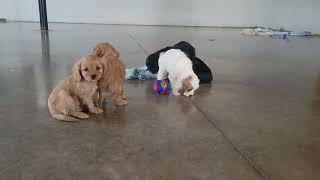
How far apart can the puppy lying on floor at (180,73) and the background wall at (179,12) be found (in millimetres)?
6941

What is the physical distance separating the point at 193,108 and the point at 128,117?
23.8 inches

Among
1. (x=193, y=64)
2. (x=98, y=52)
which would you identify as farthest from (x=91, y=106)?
(x=193, y=64)

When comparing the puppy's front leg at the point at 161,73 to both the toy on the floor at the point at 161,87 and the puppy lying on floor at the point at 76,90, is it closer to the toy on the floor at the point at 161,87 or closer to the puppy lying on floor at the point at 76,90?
the toy on the floor at the point at 161,87

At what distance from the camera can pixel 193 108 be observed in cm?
332

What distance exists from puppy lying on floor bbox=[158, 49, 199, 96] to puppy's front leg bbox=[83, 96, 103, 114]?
2.84ft

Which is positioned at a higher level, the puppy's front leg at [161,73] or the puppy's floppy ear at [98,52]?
the puppy's floppy ear at [98,52]

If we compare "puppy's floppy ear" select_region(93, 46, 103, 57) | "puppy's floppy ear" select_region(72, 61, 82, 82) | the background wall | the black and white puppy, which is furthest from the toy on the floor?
the background wall

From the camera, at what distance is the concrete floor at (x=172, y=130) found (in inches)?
86.8

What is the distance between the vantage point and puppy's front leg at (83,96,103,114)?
2.99 meters

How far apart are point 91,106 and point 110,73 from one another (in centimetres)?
30

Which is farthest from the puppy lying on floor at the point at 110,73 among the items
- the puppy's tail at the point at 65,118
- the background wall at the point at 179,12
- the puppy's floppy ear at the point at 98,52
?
the background wall at the point at 179,12

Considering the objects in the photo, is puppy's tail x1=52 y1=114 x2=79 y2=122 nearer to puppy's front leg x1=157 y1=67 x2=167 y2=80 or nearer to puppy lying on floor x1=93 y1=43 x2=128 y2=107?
puppy lying on floor x1=93 y1=43 x2=128 y2=107

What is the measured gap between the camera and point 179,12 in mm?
10742

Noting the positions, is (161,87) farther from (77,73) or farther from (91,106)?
(77,73)
